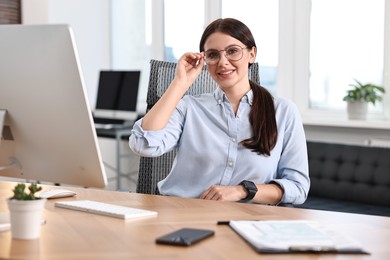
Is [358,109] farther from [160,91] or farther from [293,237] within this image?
[293,237]

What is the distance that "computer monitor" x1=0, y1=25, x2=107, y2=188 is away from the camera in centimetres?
138

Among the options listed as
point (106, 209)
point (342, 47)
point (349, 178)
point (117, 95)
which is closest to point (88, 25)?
point (117, 95)

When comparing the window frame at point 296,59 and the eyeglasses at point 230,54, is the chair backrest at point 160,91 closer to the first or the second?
the eyeglasses at point 230,54

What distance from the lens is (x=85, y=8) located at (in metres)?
5.58

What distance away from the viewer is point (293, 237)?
51.9 inches

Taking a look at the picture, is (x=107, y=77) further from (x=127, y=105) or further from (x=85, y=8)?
(x=85, y=8)

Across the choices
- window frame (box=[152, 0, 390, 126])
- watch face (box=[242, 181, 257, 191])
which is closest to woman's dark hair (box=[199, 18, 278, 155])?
watch face (box=[242, 181, 257, 191])

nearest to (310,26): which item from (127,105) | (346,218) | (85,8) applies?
(127,105)

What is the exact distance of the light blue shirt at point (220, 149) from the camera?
2076 millimetres

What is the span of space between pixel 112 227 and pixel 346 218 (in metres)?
0.61

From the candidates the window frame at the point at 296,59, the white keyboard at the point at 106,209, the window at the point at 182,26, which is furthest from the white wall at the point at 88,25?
the white keyboard at the point at 106,209

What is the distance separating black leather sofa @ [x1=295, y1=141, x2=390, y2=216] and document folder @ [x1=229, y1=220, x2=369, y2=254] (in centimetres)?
191

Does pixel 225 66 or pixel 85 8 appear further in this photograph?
pixel 85 8

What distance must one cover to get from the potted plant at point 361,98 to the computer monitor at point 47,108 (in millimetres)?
2793
